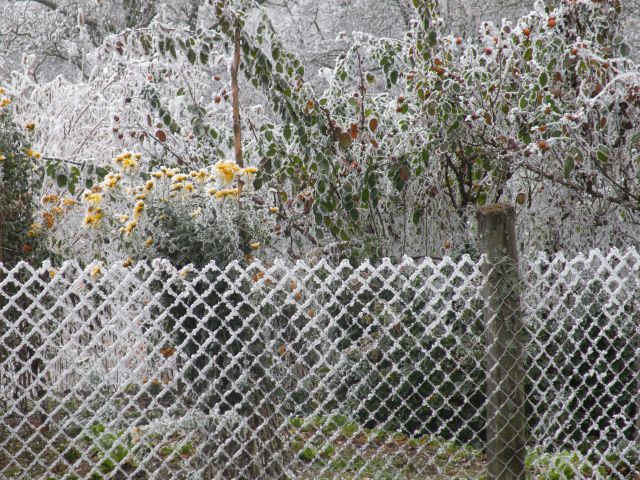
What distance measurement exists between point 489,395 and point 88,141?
328 centimetres

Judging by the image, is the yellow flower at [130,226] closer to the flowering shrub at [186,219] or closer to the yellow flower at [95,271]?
the flowering shrub at [186,219]

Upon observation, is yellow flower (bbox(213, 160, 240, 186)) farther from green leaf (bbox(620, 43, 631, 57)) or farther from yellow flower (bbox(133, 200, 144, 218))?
green leaf (bbox(620, 43, 631, 57))

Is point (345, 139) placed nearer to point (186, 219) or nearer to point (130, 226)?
point (186, 219)

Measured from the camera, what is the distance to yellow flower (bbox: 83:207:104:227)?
3.18 meters

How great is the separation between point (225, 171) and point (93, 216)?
0.58m

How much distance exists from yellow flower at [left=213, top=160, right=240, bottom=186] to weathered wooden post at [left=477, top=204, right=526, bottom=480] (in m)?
1.00

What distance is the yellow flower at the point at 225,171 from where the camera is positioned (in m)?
3.12

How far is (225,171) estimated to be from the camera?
312cm

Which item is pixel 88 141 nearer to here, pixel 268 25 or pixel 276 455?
pixel 268 25

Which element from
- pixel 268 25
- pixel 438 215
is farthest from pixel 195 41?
pixel 438 215

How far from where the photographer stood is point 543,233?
4238mm

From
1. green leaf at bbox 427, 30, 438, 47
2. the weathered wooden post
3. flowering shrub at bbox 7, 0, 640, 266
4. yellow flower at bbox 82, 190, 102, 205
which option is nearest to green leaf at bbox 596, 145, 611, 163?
flowering shrub at bbox 7, 0, 640, 266

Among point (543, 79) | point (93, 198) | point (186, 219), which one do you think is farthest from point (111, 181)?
point (543, 79)

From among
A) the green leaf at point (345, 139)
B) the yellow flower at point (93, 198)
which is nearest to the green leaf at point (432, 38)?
the green leaf at point (345, 139)
